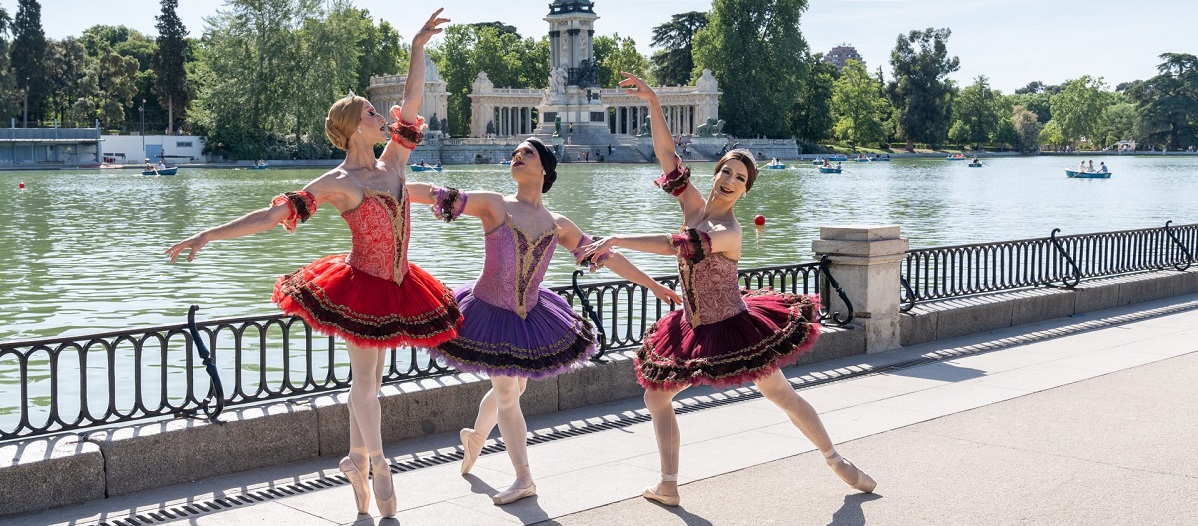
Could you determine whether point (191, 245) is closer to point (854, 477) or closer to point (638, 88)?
point (638, 88)

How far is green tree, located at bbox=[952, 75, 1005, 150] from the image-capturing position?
5817 inches

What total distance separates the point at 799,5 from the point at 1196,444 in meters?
107

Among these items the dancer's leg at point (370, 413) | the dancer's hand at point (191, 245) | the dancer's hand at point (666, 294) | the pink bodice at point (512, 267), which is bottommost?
the dancer's leg at point (370, 413)

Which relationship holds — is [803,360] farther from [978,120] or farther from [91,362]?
[978,120]

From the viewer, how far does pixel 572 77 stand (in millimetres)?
118812

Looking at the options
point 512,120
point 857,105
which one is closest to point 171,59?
point 512,120

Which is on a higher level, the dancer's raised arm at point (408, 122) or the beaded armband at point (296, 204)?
the dancer's raised arm at point (408, 122)

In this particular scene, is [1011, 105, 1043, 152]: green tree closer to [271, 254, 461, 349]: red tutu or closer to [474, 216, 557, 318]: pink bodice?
[474, 216, 557, 318]: pink bodice

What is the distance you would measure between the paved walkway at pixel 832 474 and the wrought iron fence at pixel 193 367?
0.65 metres

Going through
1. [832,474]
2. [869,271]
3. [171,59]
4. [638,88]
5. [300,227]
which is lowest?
[300,227]

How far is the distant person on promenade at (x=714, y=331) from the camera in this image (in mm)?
Answer: 6020

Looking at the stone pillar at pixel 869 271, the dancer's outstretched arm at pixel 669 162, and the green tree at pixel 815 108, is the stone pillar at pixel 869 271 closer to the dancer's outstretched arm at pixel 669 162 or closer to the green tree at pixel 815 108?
the dancer's outstretched arm at pixel 669 162

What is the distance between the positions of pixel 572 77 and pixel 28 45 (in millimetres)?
47846

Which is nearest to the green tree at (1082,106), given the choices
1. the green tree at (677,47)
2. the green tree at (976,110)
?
the green tree at (976,110)
